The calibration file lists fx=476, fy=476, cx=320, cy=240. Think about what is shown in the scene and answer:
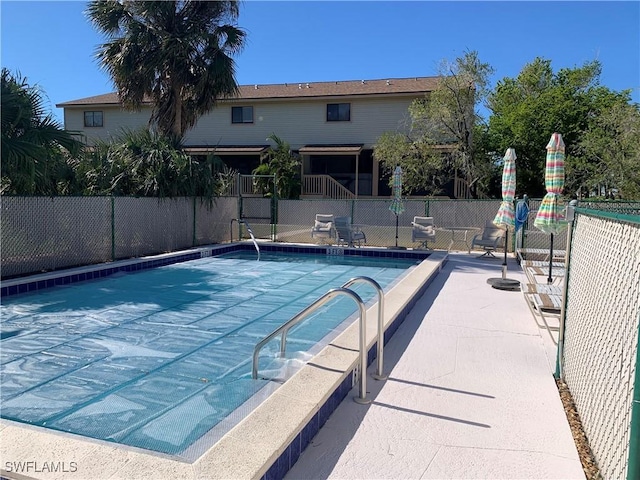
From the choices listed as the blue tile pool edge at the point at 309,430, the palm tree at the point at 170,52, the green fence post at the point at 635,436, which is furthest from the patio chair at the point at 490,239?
the green fence post at the point at 635,436

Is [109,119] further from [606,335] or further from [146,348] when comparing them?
[606,335]

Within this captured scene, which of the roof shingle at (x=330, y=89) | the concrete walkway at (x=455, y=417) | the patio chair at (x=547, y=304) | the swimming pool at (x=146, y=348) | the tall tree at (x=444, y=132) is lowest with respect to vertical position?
the swimming pool at (x=146, y=348)

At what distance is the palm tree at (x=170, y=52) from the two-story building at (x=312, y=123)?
460 cm

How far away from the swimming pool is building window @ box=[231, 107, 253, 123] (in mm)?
15295

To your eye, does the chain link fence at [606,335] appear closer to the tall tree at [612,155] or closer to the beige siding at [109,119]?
the tall tree at [612,155]

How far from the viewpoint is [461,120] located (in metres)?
18.3

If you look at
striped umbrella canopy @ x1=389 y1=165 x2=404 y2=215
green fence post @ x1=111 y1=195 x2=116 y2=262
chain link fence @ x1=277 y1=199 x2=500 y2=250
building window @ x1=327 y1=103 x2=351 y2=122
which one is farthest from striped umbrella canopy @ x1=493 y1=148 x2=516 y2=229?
building window @ x1=327 y1=103 x2=351 y2=122

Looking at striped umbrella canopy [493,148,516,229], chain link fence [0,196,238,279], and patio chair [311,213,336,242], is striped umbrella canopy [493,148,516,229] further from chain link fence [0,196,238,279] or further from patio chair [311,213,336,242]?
chain link fence [0,196,238,279]

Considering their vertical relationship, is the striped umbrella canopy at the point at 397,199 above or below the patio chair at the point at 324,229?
above

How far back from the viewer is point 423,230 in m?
13.7

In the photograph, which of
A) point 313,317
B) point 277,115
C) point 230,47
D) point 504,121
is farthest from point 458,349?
point 277,115

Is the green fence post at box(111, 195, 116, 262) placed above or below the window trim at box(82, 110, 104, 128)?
below

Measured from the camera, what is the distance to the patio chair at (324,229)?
1438cm

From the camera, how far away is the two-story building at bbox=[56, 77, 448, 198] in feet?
70.7
